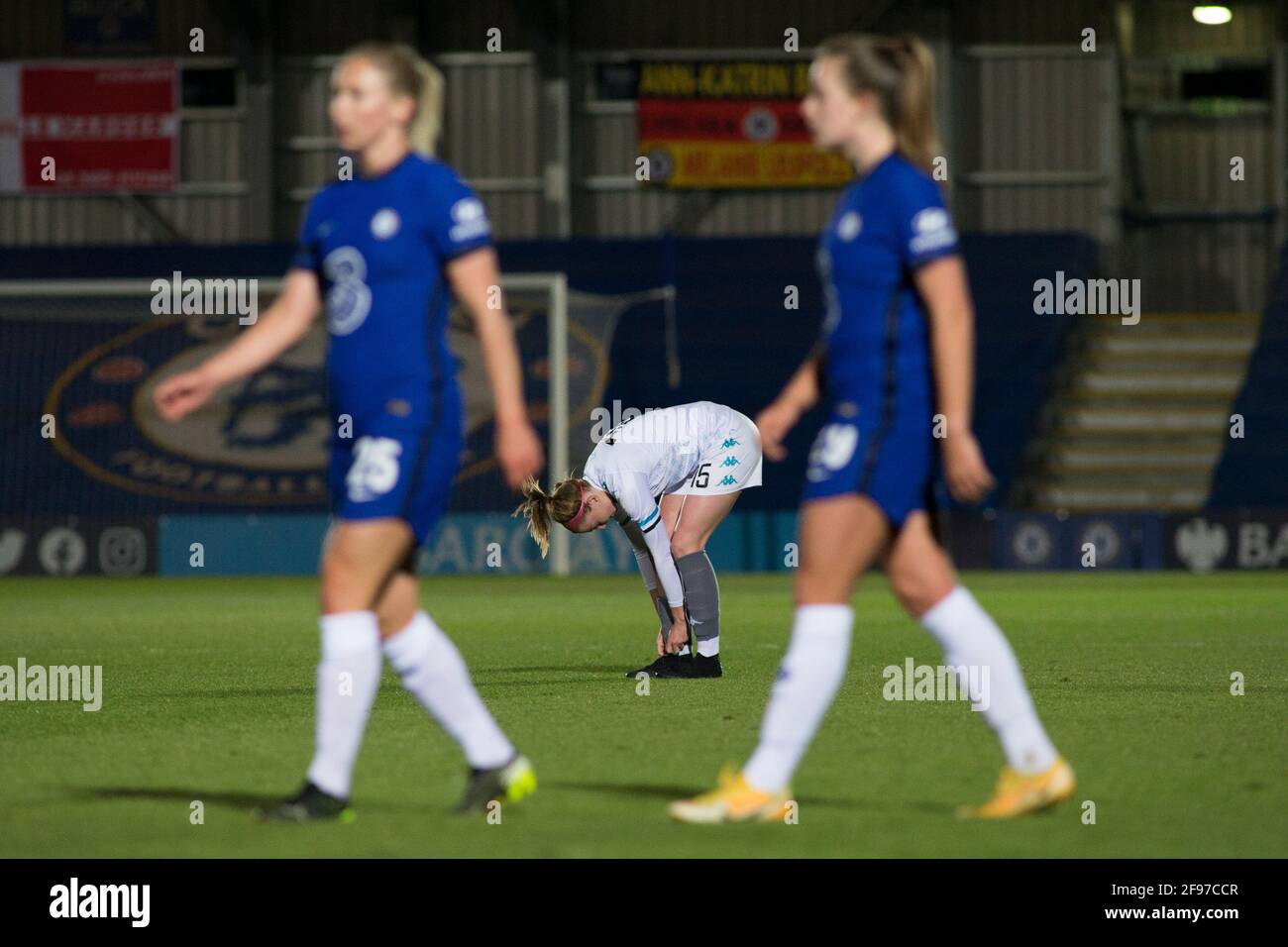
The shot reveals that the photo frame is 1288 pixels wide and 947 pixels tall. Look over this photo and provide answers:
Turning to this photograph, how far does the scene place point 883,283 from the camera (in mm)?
5164

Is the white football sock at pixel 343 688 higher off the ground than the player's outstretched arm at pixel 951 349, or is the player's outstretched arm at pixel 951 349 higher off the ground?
the player's outstretched arm at pixel 951 349

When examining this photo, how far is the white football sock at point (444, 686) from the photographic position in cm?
550

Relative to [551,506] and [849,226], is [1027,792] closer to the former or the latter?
[849,226]

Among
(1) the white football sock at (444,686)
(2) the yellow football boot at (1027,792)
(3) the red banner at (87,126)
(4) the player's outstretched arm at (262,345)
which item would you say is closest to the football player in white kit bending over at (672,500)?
(1) the white football sock at (444,686)

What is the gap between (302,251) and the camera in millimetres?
5480

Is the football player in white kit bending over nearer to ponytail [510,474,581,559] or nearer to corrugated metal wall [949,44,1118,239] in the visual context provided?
ponytail [510,474,581,559]

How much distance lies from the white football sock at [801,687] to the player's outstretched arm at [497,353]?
81 centimetres

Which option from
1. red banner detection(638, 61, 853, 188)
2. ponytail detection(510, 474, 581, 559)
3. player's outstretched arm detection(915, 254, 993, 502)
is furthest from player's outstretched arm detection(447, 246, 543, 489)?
red banner detection(638, 61, 853, 188)

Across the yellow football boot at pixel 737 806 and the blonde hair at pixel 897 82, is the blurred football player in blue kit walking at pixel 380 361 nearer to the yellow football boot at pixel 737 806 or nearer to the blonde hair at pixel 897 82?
the yellow football boot at pixel 737 806

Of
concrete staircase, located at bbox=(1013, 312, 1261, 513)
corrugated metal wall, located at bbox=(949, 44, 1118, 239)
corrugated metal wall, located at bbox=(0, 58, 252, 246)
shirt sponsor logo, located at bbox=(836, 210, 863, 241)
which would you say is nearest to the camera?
shirt sponsor logo, located at bbox=(836, 210, 863, 241)

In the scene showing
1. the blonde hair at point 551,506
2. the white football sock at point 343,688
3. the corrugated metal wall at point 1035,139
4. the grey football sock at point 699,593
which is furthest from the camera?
the corrugated metal wall at point 1035,139

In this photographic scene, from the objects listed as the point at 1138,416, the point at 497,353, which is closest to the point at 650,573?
the point at 497,353

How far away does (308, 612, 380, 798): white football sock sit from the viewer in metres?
5.29

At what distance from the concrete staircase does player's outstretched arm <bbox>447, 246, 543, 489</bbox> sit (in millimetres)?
22114
